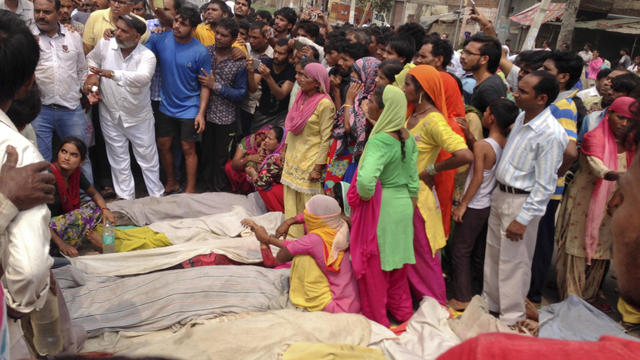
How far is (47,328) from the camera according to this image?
241 cm

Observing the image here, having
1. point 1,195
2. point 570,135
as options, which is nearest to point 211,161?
point 570,135

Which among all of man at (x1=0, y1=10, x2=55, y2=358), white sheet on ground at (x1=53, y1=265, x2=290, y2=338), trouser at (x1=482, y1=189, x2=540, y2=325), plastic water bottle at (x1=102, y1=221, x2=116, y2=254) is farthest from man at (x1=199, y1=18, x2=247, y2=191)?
man at (x1=0, y1=10, x2=55, y2=358)

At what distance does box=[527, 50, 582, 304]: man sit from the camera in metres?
3.80

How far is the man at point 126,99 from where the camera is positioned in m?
5.08

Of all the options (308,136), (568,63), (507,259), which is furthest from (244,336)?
(568,63)

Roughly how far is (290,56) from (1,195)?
186 inches

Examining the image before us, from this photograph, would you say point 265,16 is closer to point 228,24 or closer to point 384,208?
point 228,24

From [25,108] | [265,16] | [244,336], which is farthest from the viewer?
[265,16]

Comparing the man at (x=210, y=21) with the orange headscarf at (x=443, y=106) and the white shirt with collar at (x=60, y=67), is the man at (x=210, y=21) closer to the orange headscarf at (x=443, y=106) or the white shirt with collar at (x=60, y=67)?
the white shirt with collar at (x=60, y=67)

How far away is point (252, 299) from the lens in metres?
3.68

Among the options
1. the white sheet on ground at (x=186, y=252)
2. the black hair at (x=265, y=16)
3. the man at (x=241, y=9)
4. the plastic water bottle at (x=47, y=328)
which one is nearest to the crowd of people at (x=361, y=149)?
the white sheet on ground at (x=186, y=252)

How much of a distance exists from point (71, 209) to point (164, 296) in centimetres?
152

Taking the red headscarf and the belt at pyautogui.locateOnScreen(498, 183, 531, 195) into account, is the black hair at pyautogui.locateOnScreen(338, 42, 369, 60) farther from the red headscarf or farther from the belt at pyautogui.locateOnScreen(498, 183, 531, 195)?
the red headscarf

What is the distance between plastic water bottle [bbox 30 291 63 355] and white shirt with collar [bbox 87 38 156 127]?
3.24m
